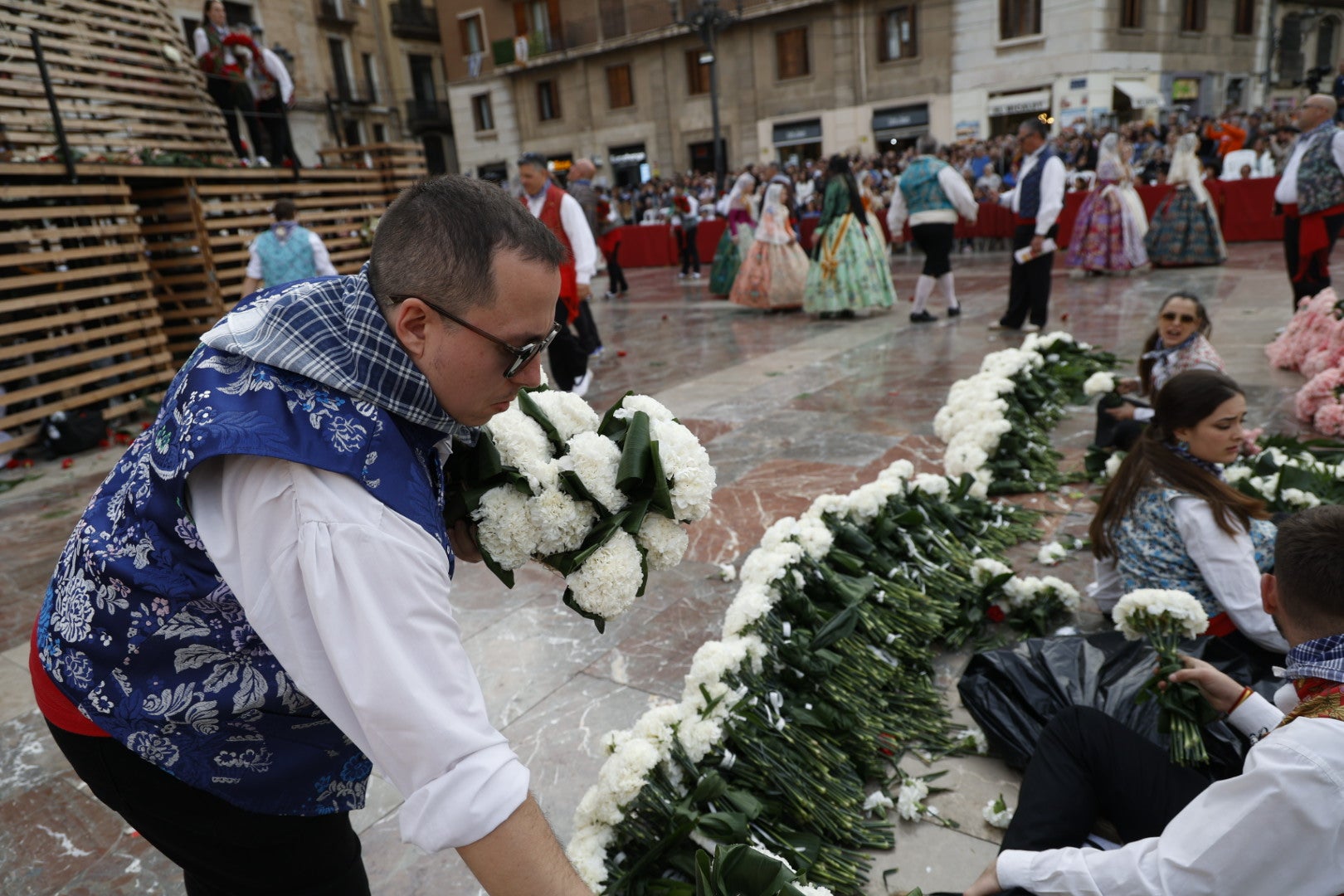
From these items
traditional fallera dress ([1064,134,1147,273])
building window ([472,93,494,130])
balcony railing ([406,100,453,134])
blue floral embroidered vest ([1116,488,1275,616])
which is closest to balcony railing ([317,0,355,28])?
balcony railing ([406,100,453,134])

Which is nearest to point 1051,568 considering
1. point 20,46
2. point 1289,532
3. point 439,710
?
point 1289,532

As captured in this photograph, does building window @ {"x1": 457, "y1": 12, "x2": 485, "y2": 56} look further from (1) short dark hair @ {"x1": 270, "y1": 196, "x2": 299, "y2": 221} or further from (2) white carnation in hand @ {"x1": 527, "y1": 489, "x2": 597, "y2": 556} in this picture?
(2) white carnation in hand @ {"x1": 527, "y1": 489, "x2": 597, "y2": 556}

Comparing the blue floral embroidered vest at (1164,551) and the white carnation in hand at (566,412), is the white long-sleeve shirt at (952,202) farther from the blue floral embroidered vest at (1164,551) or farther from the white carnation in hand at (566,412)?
the white carnation in hand at (566,412)

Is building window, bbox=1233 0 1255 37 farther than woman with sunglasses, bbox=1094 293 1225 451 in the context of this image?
Yes

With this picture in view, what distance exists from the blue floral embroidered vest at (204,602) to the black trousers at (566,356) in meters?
5.15

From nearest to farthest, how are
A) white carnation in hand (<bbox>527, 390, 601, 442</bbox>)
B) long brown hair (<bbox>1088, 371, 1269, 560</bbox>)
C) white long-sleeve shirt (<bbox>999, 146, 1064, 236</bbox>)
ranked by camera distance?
white carnation in hand (<bbox>527, 390, 601, 442</bbox>) → long brown hair (<bbox>1088, 371, 1269, 560</bbox>) → white long-sleeve shirt (<bbox>999, 146, 1064, 236</bbox>)

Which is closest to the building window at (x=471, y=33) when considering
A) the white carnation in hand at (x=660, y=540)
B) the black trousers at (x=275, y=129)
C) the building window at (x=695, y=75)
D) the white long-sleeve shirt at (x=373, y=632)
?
the building window at (x=695, y=75)

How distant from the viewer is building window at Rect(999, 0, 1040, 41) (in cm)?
2458

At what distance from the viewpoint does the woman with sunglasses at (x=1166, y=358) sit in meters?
4.16

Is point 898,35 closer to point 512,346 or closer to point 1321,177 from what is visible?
point 1321,177

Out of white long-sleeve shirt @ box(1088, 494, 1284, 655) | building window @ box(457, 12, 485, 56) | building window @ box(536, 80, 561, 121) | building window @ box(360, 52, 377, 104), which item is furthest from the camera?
building window @ box(457, 12, 485, 56)

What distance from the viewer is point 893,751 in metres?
2.44

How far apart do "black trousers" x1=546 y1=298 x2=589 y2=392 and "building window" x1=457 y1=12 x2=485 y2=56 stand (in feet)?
A: 109

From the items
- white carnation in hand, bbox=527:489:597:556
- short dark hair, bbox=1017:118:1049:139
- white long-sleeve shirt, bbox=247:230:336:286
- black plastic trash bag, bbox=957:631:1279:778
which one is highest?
short dark hair, bbox=1017:118:1049:139
